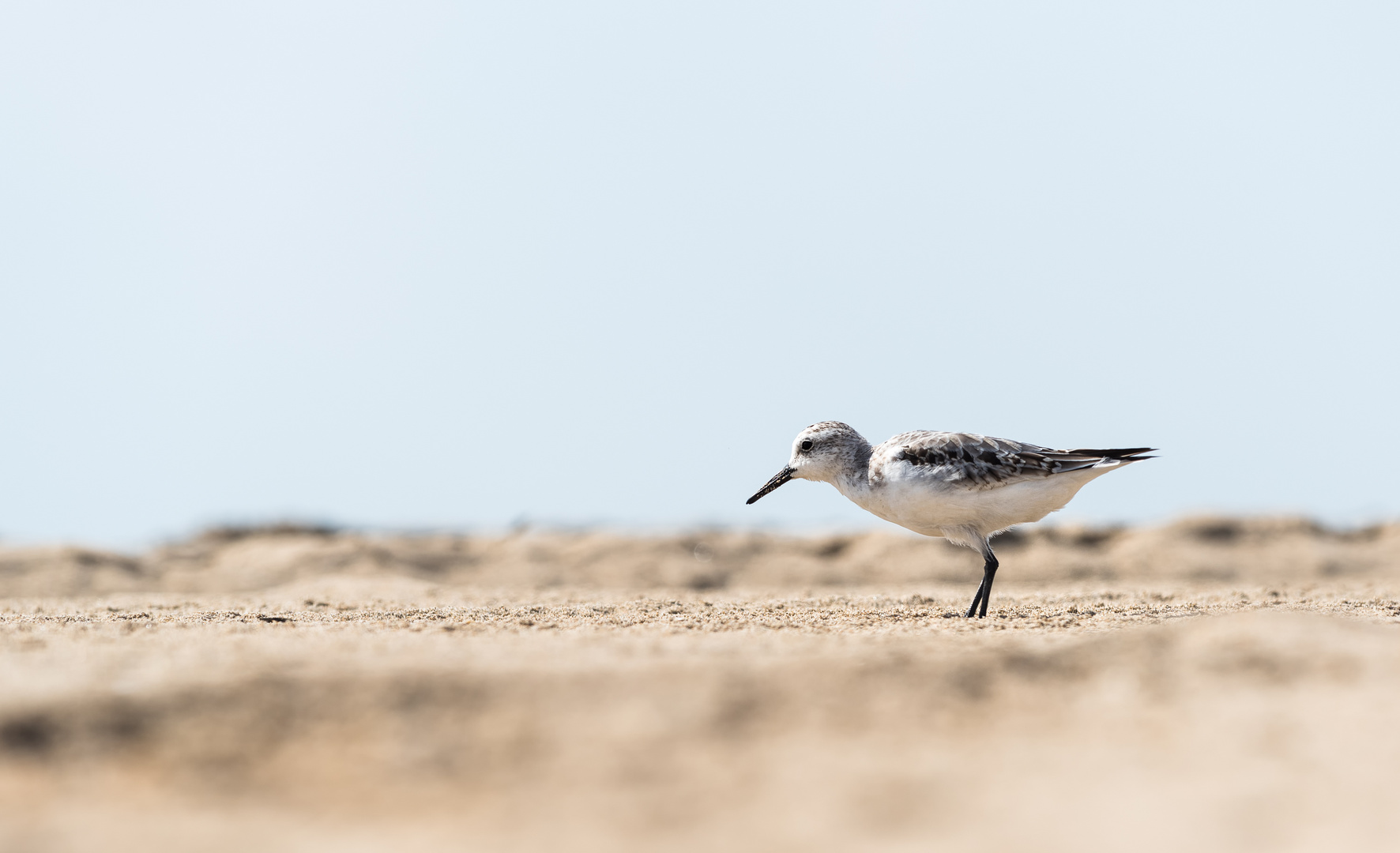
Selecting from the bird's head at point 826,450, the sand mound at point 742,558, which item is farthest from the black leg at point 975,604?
the sand mound at point 742,558

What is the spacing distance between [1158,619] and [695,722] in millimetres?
4172

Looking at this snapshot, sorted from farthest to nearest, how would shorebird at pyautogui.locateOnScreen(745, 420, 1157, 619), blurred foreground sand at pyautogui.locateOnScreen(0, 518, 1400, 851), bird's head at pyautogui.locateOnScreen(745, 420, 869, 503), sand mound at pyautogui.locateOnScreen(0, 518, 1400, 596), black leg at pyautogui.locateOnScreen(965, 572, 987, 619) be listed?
sand mound at pyautogui.locateOnScreen(0, 518, 1400, 596) < bird's head at pyautogui.locateOnScreen(745, 420, 869, 503) < shorebird at pyautogui.locateOnScreen(745, 420, 1157, 619) < black leg at pyautogui.locateOnScreen(965, 572, 987, 619) < blurred foreground sand at pyautogui.locateOnScreen(0, 518, 1400, 851)

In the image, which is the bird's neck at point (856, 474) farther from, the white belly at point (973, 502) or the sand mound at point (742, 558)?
the sand mound at point (742, 558)

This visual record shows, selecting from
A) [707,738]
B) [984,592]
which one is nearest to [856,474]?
[984,592]

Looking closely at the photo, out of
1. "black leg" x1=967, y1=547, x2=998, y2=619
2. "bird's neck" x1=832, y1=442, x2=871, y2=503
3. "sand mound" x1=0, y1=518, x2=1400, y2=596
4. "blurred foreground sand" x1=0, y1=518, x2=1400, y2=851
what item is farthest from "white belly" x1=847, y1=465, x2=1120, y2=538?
"sand mound" x1=0, y1=518, x2=1400, y2=596

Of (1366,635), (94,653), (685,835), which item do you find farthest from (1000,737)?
(94,653)

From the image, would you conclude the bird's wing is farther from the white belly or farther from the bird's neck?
the bird's neck

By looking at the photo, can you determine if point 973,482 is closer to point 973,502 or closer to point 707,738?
point 973,502

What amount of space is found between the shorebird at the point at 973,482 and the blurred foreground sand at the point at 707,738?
154 centimetres

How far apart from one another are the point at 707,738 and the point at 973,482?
4.26 meters

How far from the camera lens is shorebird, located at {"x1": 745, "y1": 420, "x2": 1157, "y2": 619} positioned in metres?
7.26

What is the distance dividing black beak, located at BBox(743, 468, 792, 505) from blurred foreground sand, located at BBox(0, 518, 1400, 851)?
258 centimetres

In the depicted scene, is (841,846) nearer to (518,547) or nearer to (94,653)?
(94,653)

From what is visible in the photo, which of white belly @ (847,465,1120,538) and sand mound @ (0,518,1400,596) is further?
sand mound @ (0,518,1400,596)
